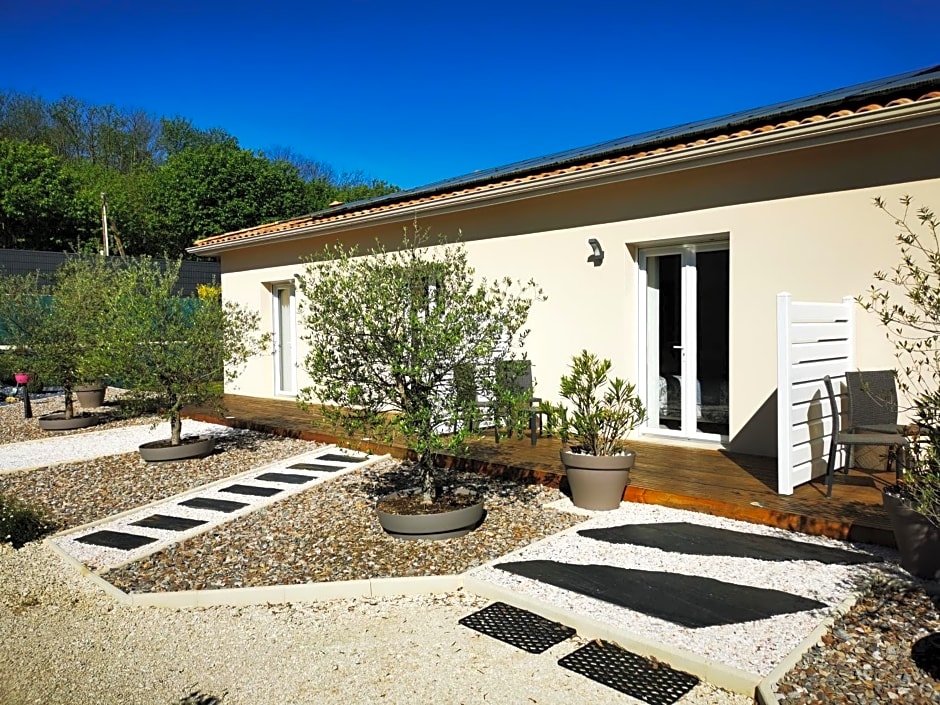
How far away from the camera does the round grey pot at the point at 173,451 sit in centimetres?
811

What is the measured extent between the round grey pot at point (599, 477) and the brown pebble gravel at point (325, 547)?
0.24 metres

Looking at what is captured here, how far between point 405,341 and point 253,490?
9.62 feet

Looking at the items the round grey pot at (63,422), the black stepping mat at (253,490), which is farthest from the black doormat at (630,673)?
the round grey pot at (63,422)

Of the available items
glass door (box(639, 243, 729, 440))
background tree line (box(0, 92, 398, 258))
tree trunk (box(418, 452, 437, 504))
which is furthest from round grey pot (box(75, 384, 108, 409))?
background tree line (box(0, 92, 398, 258))

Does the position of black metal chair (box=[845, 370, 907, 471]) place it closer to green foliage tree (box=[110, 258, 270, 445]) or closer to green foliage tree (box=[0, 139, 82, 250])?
green foliage tree (box=[110, 258, 270, 445])

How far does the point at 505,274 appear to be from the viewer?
905cm

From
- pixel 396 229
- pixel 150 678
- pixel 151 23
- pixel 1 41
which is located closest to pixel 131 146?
pixel 1 41

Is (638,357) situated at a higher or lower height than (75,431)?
higher

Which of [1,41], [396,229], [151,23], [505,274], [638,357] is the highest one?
→ [1,41]

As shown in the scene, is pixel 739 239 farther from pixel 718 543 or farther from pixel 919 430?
pixel 919 430

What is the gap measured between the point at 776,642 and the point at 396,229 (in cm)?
821

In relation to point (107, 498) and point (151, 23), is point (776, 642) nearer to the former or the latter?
point (107, 498)

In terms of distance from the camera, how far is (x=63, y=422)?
10.9m

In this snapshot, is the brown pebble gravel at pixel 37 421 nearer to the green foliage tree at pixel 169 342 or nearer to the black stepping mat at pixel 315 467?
the green foliage tree at pixel 169 342
